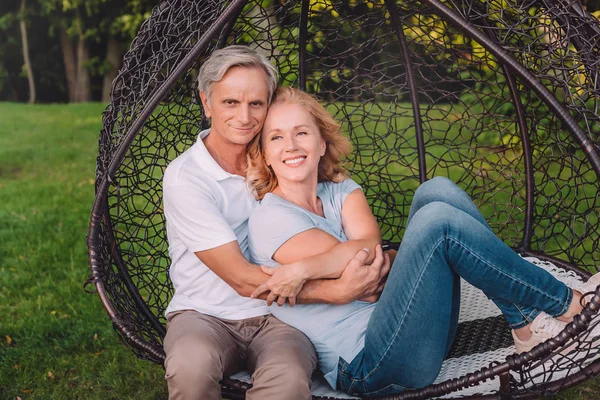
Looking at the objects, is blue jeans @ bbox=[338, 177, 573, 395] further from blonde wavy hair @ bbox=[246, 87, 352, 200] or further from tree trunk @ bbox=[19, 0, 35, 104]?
tree trunk @ bbox=[19, 0, 35, 104]

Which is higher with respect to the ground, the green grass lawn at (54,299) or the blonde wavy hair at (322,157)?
the blonde wavy hair at (322,157)

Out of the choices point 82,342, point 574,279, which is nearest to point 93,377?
point 82,342

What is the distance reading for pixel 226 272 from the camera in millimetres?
2070

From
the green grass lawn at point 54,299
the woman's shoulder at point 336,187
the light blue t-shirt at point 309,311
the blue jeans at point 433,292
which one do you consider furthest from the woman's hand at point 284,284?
the green grass lawn at point 54,299

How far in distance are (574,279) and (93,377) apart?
1.95m

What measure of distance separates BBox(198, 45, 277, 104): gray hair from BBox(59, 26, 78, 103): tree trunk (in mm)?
9180

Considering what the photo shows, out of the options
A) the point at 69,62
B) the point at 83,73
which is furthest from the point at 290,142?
the point at 69,62

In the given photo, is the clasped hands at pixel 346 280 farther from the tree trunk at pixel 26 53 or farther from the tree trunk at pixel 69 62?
the tree trunk at pixel 69 62

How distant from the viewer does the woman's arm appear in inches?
80.1

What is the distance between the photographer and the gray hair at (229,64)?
2236 mm

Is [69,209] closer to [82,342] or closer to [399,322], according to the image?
[82,342]

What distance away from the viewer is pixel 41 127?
293 inches

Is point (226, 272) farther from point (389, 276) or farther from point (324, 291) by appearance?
point (389, 276)

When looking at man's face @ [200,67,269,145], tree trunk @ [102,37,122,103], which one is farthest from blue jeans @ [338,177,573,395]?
tree trunk @ [102,37,122,103]
